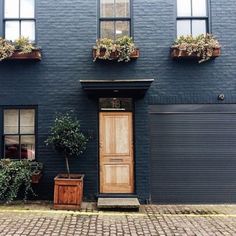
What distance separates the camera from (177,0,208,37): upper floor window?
403 inches

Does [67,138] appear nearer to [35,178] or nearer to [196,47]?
[35,178]

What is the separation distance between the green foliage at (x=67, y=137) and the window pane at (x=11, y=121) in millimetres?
1236

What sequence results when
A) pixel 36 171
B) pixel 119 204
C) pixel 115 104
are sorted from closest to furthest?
pixel 119 204 < pixel 36 171 < pixel 115 104

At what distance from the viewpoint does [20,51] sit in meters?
9.71

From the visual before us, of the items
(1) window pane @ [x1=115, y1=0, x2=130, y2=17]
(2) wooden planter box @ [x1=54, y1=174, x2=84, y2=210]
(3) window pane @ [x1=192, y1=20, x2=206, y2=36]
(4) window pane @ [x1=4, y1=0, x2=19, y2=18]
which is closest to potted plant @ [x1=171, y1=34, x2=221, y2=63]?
(3) window pane @ [x1=192, y1=20, x2=206, y2=36]

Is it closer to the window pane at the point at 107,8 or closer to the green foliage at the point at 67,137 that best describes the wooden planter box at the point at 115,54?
the window pane at the point at 107,8

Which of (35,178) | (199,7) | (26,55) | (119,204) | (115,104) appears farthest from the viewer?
(199,7)

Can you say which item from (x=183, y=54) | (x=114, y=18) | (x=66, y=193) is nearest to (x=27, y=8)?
(x=114, y=18)

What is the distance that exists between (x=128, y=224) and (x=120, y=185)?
7.17 ft

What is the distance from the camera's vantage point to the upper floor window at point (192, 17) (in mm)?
10234

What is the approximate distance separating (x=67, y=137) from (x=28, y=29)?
3233 millimetres

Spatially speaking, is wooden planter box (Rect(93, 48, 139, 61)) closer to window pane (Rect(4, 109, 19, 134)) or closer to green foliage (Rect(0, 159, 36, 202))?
window pane (Rect(4, 109, 19, 134))

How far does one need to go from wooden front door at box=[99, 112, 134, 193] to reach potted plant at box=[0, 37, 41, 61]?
228 centimetres

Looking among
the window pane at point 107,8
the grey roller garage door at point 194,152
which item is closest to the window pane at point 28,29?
the window pane at point 107,8
